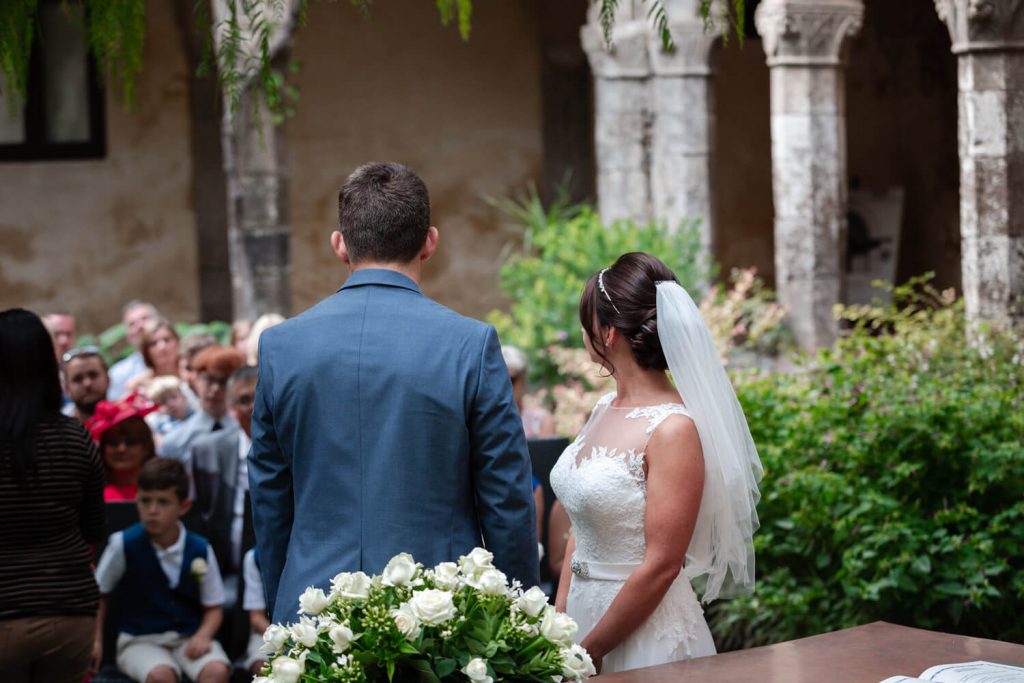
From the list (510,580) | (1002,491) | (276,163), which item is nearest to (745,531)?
(510,580)

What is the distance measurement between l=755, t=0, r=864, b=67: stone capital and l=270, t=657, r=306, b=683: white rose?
7937 mm

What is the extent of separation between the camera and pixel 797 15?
9.70 metres

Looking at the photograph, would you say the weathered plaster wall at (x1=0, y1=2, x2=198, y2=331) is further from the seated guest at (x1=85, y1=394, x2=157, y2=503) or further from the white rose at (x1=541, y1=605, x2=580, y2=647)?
the white rose at (x1=541, y1=605, x2=580, y2=647)

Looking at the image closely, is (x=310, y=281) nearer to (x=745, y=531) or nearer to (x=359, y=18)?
(x=359, y=18)

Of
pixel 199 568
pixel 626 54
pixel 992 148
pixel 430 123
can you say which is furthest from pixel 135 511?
pixel 430 123

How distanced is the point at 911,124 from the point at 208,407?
33.5 ft

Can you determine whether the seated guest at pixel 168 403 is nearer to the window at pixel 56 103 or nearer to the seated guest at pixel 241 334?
the seated guest at pixel 241 334

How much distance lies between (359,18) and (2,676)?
10.7m

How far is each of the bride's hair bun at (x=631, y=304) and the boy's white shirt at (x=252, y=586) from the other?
233 centimetres

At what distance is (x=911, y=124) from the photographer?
14.9 metres

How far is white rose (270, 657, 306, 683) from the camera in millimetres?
2504

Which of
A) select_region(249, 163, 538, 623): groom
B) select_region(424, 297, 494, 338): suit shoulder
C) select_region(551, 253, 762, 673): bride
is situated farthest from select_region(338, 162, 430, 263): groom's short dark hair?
select_region(551, 253, 762, 673): bride


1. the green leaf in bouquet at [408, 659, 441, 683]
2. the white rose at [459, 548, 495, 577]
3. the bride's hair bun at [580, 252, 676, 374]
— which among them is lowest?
the green leaf in bouquet at [408, 659, 441, 683]

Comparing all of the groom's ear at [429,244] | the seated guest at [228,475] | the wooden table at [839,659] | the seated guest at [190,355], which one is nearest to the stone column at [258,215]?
the seated guest at [190,355]
